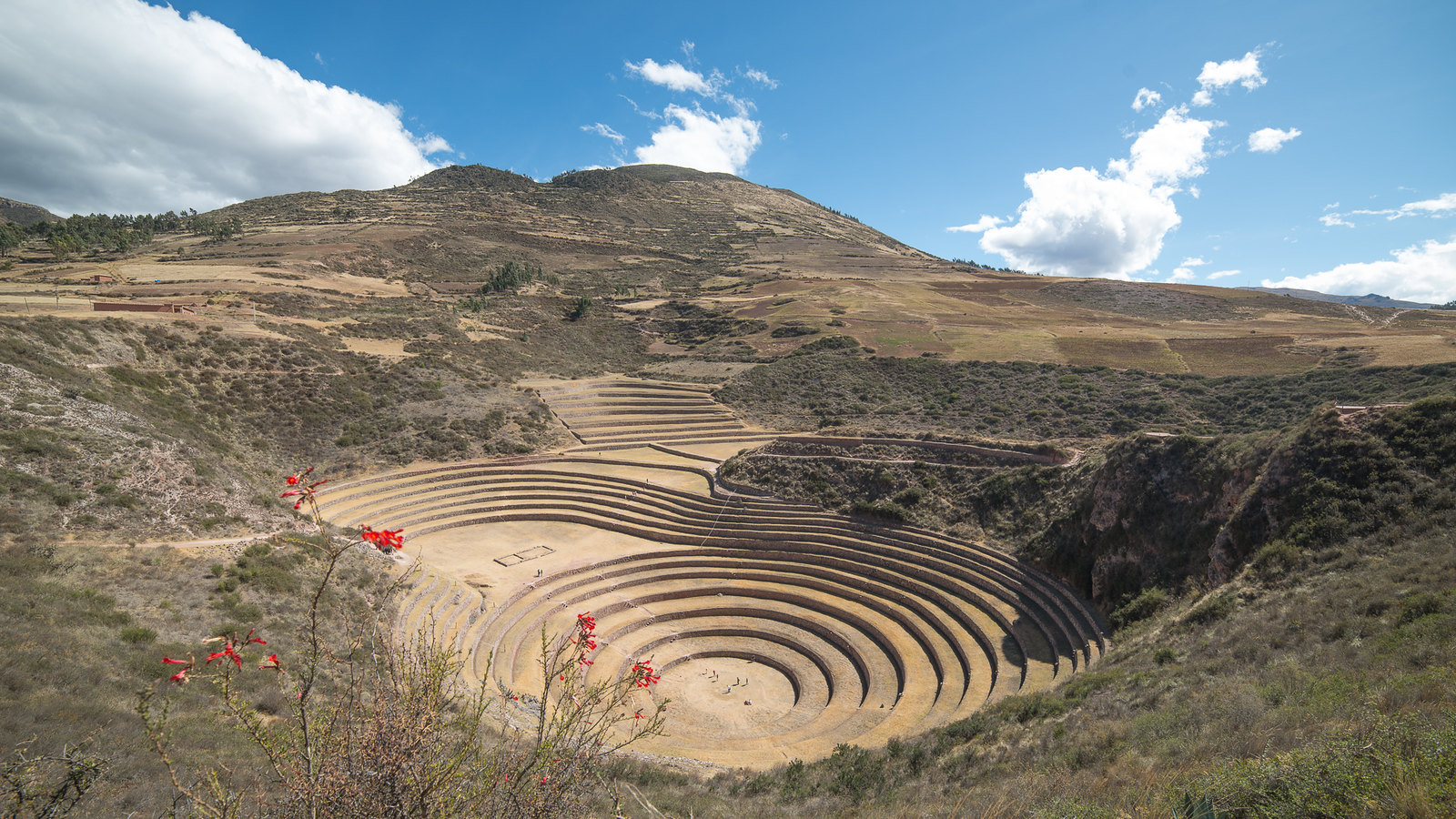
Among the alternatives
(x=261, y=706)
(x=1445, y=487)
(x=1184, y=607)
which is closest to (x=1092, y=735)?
(x=1184, y=607)

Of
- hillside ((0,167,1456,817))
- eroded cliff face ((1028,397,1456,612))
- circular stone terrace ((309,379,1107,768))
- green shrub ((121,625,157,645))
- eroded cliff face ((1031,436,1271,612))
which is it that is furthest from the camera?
eroded cliff face ((1031,436,1271,612))

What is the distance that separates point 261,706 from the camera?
8570mm

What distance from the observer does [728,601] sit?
720 inches

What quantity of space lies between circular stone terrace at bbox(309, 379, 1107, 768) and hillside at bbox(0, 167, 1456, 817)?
0.13 meters

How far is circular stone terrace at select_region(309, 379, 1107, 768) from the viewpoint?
529 inches

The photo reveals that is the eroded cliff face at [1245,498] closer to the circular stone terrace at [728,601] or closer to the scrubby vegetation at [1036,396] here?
the circular stone terrace at [728,601]

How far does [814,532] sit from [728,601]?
427 cm

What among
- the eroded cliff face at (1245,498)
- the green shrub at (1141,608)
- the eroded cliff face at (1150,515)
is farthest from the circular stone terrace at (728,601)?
the eroded cliff face at (1245,498)

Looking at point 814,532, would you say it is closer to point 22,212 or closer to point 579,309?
point 579,309

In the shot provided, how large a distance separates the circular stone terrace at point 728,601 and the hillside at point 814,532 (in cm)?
13

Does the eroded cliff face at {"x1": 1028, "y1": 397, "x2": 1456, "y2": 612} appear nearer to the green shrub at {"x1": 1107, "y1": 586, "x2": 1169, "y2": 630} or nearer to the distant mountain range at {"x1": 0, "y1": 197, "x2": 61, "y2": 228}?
the green shrub at {"x1": 1107, "y1": 586, "x2": 1169, "y2": 630}

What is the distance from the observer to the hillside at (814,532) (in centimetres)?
711

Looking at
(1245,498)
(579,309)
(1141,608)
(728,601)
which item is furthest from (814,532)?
(579,309)

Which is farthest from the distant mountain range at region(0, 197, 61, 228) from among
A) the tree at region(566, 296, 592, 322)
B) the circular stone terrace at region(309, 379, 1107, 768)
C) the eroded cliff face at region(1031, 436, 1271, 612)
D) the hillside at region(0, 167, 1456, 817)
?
the eroded cliff face at region(1031, 436, 1271, 612)
